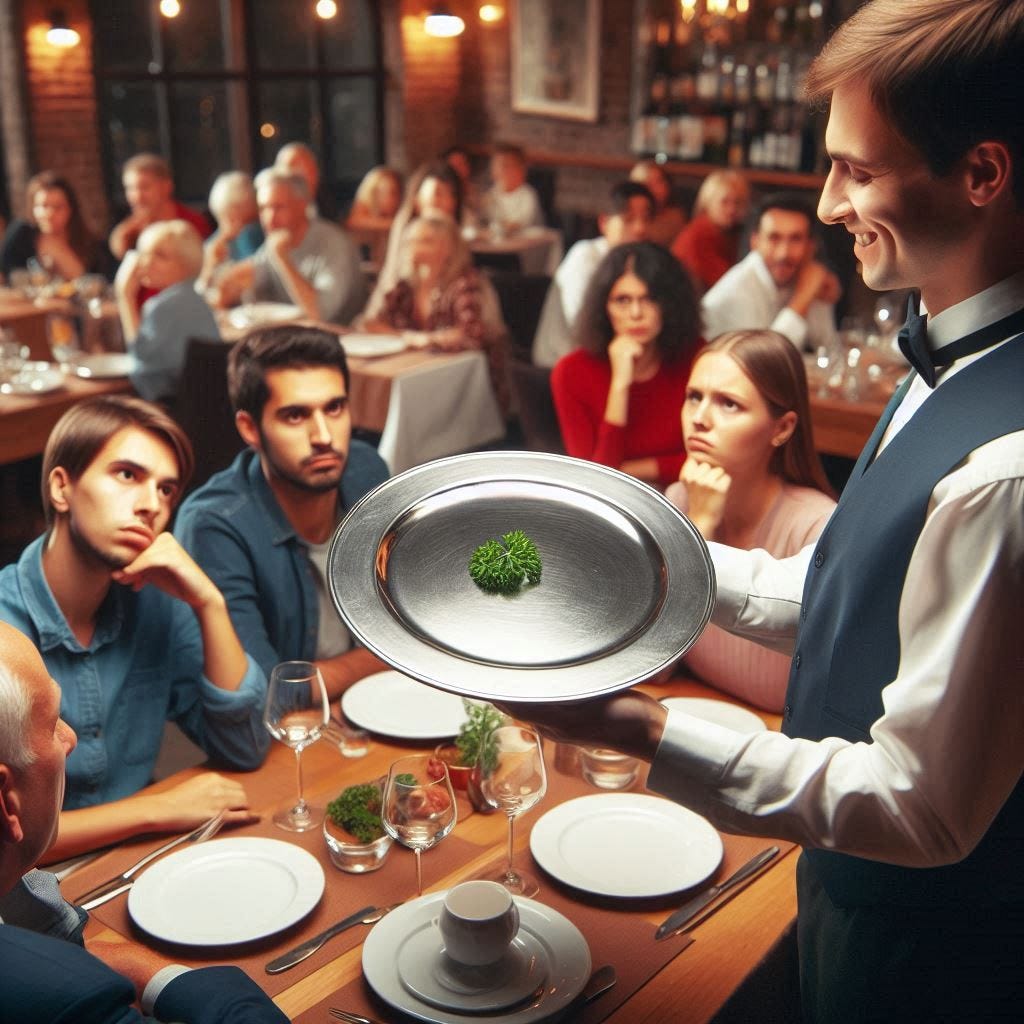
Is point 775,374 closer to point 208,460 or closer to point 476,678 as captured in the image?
point 476,678

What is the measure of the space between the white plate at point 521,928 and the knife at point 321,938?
2.1 inches

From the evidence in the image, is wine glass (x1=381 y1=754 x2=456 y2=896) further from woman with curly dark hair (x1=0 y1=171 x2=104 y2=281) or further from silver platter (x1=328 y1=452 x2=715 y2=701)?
woman with curly dark hair (x1=0 y1=171 x2=104 y2=281)

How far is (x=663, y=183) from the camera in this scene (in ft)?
23.1

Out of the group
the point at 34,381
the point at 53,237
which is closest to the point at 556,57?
the point at 53,237

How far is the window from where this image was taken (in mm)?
8414

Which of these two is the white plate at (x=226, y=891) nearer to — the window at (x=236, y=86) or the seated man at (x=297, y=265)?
the seated man at (x=297, y=265)

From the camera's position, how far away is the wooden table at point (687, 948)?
1.37 metres

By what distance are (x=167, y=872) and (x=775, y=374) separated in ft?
4.55

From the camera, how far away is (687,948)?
146cm

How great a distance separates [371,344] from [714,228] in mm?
2124

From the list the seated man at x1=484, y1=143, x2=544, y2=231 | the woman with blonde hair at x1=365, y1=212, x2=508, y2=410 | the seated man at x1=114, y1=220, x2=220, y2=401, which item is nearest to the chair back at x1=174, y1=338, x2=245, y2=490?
the seated man at x1=114, y1=220, x2=220, y2=401

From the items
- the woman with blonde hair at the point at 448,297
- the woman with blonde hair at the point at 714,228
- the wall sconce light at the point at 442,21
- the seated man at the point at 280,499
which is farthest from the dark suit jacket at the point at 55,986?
the wall sconce light at the point at 442,21

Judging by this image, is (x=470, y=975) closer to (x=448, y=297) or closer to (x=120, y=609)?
(x=120, y=609)

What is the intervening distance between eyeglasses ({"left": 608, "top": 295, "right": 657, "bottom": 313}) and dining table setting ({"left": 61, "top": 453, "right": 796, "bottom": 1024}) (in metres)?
1.86
